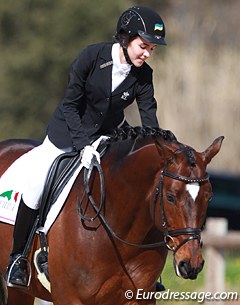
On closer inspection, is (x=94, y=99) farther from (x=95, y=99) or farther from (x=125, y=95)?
(x=125, y=95)

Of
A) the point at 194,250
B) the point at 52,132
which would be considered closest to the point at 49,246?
the point at 52,132

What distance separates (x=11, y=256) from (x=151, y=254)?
46.9 inches

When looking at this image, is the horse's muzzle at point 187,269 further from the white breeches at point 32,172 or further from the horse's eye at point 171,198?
the white breeches at point 32,172

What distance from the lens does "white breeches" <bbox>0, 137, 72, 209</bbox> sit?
655cm

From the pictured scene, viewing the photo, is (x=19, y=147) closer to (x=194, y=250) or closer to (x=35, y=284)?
(x=35, y=284)

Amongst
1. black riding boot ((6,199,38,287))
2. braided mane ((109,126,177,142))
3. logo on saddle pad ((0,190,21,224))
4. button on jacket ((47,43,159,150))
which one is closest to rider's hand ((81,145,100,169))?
button on jacket ((47,43,159,150))

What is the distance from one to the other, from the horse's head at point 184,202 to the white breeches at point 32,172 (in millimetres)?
1143

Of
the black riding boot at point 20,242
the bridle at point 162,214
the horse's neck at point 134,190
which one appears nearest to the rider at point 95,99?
the black riding boot at point 20,242

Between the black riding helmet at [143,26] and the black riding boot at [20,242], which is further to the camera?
the black riding boot at [20,242]

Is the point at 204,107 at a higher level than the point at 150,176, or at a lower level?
lower

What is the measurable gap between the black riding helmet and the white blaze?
1.14 m

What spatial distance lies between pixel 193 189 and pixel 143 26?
4.35ft

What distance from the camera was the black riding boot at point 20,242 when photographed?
662cm

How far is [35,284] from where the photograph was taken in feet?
22.4
